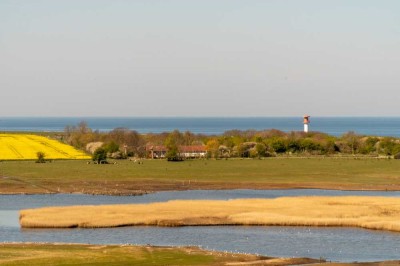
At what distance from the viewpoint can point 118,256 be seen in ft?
175

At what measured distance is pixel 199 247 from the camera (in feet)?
190

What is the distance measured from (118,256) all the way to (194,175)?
60.9 meters

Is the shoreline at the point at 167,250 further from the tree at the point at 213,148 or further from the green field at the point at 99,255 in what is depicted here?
the tree at the point at 213,148

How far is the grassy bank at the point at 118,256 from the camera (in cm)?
5141

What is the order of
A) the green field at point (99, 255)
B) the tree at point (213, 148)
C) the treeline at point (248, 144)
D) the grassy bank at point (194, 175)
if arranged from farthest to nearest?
the treeline at point (248, 144), the tree at point (213, 148), the grassy bank at point (194, 175), the green field at point (99, 255)

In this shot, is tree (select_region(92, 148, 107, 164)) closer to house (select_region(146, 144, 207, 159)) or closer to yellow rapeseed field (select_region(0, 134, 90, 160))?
yellow rapeseed field (select_region(0, 134, 90, 160))

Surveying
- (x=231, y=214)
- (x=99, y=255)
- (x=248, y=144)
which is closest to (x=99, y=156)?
(x=248, y=144)

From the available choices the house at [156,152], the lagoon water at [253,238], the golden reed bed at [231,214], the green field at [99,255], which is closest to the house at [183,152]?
the house at [156,152]

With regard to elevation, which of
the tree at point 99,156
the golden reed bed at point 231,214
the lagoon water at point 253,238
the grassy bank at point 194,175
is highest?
the tree at point 99,156

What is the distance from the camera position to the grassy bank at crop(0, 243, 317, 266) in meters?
51.4

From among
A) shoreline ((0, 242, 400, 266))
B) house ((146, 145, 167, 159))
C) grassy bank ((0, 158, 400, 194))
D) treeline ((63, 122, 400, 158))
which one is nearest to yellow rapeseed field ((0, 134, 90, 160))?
treeline ((63, 122, 400, 158))

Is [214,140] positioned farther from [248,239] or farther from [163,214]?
[248,239]

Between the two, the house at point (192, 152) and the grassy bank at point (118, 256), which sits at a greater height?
the house at point (192, 152)

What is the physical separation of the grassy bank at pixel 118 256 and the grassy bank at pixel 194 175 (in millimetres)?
38421
